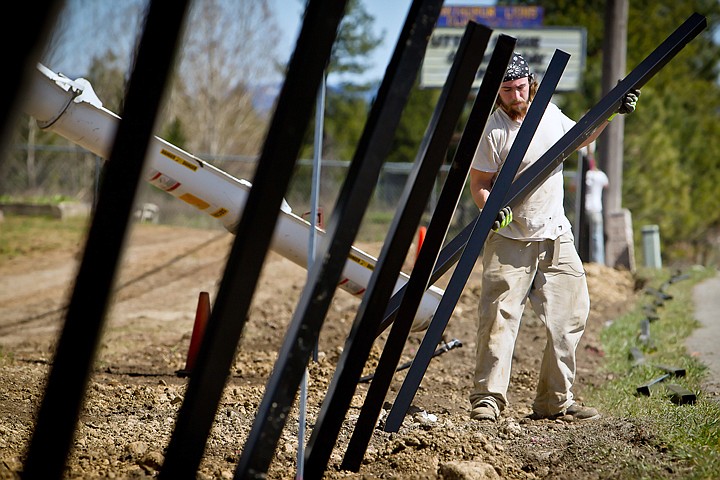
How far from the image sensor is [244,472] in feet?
8.44

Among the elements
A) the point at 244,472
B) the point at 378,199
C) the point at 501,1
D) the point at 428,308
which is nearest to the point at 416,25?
the point at 244,472

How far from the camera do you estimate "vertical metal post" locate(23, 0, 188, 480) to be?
2162 millimetres

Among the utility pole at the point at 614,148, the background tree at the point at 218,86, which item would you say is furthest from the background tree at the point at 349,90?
the utility pole at the point at 614,148

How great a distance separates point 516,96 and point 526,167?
15.8 inches

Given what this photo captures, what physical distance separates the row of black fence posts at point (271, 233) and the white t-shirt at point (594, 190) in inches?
436

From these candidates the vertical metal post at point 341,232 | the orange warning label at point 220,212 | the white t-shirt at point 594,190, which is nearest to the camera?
the vertical metal post at point 341,232

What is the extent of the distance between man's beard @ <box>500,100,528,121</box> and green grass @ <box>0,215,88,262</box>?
454 inches

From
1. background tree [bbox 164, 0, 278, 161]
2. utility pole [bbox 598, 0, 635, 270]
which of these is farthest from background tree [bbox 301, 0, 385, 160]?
utility pole [bbox 598, 0, 635, 270]

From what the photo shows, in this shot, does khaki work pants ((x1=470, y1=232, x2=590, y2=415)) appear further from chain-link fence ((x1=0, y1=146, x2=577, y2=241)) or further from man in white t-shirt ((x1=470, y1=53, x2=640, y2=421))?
chain-link fence ((x1=0, y1=146, x2=577, y2=241))

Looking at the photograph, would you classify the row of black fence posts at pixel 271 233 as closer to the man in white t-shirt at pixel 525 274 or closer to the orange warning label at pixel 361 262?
the man in white t-shirt at pixel 525 274

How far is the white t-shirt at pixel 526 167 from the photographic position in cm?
493

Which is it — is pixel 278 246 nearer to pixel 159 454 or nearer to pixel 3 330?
pixel 159 454

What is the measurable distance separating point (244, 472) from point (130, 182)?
3.08 ft

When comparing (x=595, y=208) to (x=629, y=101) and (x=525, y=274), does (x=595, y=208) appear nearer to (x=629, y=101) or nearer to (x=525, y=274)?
(x=525, y=274)
